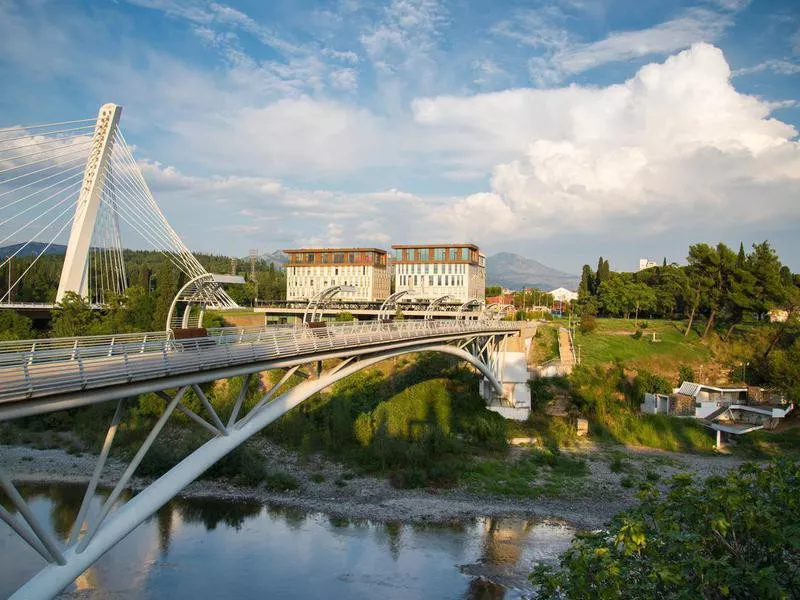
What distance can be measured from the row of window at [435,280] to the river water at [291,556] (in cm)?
5027

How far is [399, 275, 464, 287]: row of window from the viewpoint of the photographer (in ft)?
239

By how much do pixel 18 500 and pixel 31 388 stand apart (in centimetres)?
193

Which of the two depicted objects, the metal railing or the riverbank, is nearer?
the metal railing

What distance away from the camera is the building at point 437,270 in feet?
238

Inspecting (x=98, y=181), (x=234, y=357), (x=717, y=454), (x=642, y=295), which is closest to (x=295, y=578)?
(x=234, y=357)

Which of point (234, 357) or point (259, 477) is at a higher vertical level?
point (234, 357)

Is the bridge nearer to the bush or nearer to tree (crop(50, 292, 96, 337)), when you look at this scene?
tree (crop(50, 292, 96, 337))

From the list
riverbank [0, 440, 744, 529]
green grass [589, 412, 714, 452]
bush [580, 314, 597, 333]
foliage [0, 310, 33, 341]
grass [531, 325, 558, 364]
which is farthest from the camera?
bush [580, 314, 597, 333]

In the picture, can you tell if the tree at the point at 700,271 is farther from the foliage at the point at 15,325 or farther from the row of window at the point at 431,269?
the foliage at the point at 15,325

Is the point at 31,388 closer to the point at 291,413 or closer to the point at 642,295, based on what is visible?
the point at 291,413

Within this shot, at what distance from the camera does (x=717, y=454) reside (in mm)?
31828

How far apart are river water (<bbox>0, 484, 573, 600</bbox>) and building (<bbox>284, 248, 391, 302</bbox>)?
5049 centimetres

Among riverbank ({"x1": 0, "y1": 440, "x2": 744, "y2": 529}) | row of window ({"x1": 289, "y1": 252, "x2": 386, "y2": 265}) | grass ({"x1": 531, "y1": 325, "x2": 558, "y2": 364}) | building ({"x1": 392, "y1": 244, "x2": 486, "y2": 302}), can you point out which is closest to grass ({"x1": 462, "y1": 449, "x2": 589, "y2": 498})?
riverbank ({"x1": 0, "y1": 440, "x2": 744, "y2": 529})

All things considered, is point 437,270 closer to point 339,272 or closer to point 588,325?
point 339,272
